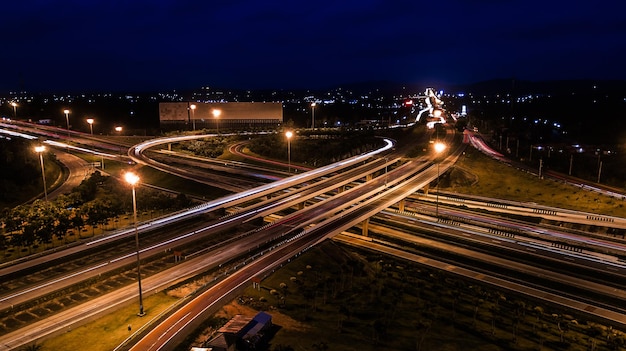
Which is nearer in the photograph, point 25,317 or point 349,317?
point 25,317

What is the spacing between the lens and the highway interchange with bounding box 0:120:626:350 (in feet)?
91.7

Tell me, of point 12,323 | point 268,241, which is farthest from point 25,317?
point 268,241

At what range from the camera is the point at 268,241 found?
3956cm

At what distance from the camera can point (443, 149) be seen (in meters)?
91.2

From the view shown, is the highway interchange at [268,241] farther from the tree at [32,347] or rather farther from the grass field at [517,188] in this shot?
the grass field at [517,188]

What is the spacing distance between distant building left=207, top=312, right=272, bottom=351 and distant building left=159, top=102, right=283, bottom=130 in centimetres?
10219

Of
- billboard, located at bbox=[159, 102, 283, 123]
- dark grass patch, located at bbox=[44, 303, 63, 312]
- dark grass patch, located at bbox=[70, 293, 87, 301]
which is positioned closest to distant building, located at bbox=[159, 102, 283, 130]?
billboard, located at bbox=[159, 102, 283, 123]

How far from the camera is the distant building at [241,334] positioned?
2401 centimetres

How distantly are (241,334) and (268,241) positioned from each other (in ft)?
49.7

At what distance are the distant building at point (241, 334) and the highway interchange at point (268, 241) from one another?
2208 millimetres

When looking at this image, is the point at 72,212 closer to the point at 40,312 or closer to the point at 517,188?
the point at 40,312

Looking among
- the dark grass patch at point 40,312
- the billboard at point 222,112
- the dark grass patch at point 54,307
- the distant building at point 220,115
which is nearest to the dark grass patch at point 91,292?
the dark grass patch at point 54,307

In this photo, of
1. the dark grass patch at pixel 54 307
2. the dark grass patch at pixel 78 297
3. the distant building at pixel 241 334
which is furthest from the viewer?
the dark grass patch at pixel 78 297

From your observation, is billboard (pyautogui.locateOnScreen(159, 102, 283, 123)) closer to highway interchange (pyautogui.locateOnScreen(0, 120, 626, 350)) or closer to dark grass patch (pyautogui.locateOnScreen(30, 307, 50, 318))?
highway interchange (pyautogui.locateOnScreen(0, 120, 626, 350))
